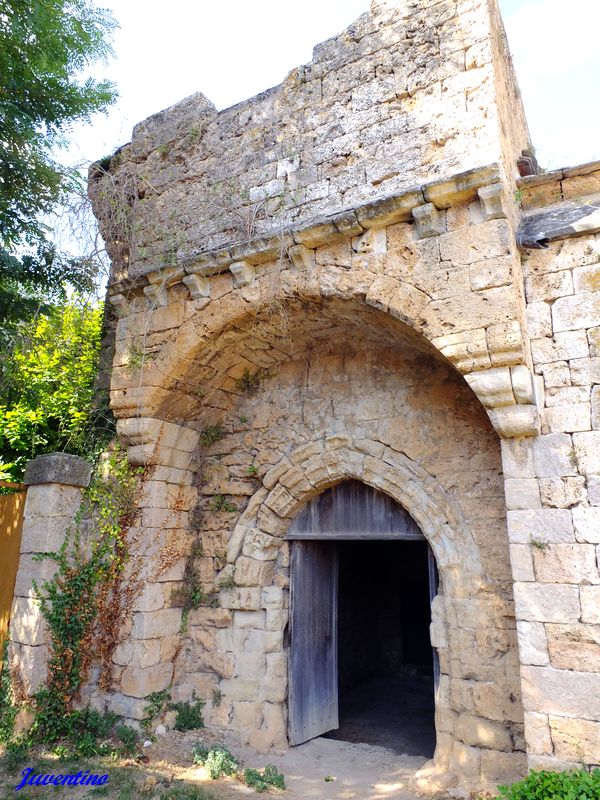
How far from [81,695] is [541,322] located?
4647 millimetres

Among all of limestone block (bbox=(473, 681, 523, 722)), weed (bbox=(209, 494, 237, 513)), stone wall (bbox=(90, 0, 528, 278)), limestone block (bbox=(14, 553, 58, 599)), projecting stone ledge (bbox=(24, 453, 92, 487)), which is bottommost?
limestone block (bbox=(473, 681, 523, 722))

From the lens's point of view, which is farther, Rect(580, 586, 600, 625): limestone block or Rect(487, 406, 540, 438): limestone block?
Rect(487, 406, 540, 438): limestone block

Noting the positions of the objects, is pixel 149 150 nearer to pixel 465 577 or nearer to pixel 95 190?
pixel 95 190

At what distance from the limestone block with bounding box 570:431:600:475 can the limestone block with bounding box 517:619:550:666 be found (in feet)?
3.07

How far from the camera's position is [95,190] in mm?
5488

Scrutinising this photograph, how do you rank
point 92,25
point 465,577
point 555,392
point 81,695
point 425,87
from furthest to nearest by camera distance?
1. point 92,25
2. point 81,695
3. point 425,87
4. point 465,577
5. point 555,392

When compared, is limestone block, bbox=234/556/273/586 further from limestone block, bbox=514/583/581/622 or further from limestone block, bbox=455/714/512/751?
limestone block, bbox=514/583/581/622

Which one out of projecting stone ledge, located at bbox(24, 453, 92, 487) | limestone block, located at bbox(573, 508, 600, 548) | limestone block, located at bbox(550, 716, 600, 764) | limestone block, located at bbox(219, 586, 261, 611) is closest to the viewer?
limestone block, located at bbox(550, 716, 600, 764)

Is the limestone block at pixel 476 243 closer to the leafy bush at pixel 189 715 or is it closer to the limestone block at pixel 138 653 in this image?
the limestone block at pixel 138 653

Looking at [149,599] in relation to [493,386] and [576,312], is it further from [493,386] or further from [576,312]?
[576,312]

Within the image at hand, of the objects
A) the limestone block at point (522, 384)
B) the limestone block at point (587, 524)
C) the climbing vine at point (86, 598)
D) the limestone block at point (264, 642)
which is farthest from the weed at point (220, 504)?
the limestone block at point (587, 524)

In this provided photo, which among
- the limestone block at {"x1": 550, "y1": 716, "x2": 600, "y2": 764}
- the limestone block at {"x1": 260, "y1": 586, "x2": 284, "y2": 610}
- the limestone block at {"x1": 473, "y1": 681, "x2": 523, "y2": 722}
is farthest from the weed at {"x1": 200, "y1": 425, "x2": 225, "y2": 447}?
the limestone block at {"x1": 550, "y1": 716, "x2": 600, "y2": 764}

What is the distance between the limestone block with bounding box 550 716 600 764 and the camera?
295cm

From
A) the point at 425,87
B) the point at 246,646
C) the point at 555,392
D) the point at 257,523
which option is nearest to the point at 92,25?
the point at 425,87
